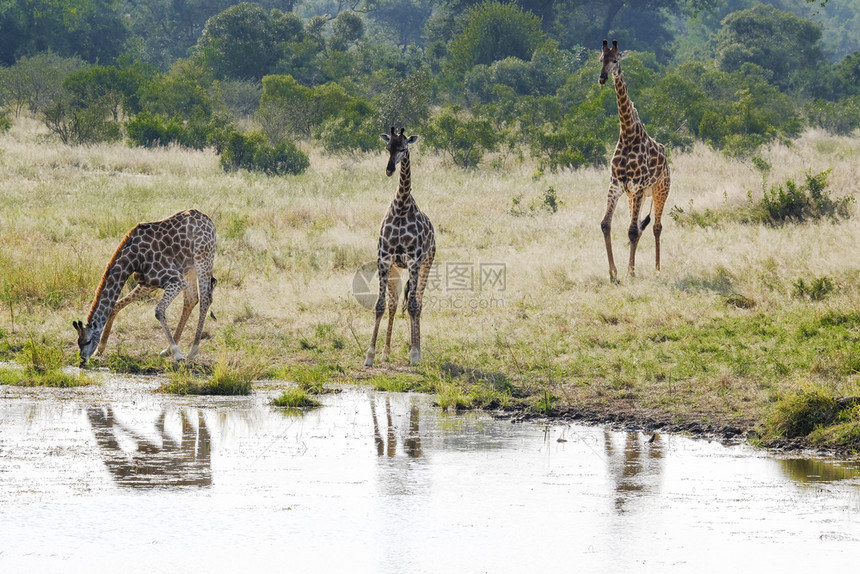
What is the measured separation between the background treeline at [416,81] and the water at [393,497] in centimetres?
1867

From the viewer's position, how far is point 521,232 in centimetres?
1772

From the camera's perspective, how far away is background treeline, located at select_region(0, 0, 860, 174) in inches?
1160

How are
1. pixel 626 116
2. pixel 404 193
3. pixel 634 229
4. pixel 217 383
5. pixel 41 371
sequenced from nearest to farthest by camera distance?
pixel 217 383
pixel 41 371
pixel 404 193
pixel 634 229
pixel 626 116

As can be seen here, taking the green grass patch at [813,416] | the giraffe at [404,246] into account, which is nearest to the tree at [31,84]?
the giraffe at [404,246]

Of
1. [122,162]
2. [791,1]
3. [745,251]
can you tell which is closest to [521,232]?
[745,251]

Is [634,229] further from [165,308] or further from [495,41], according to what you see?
[495,41]

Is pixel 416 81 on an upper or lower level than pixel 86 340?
upper

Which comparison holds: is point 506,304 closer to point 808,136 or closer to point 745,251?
point 745,251

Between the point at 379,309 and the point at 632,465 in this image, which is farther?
the point at 379,309

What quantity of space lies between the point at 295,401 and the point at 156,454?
191 cm

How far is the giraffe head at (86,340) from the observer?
10.6 metres

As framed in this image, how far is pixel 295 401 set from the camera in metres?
9.15

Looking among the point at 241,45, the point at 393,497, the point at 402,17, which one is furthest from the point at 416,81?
the point at 402,17

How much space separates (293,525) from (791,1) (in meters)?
92.0
